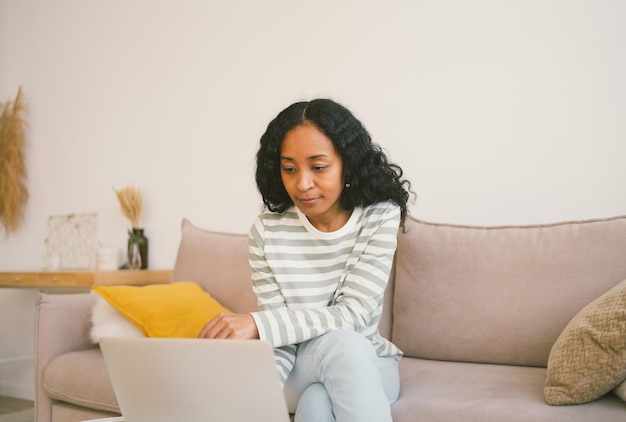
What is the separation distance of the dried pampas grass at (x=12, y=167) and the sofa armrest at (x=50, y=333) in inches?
64.2

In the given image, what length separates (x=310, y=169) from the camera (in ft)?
4.39

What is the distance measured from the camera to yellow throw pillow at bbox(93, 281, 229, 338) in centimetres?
184

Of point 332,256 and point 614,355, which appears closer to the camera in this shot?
point 614,355

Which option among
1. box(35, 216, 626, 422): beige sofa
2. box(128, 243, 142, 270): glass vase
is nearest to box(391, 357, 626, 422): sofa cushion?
box(35, 216, 626, 422): beige sofa

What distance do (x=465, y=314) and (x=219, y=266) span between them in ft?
3.04

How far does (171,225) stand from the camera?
2770mm

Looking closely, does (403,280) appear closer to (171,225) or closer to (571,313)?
(571,313)

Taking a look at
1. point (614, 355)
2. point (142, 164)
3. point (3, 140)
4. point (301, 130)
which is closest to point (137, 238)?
point (142, 164)

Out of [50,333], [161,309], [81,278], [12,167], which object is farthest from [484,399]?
[12,167]

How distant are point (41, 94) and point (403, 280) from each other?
8.30 feet

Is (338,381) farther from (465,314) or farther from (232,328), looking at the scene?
(465,314)

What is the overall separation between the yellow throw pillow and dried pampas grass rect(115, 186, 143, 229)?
87 cm

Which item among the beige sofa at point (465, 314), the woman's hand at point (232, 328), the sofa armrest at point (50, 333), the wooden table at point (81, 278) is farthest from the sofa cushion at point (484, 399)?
the wooden table at point (81, 278)

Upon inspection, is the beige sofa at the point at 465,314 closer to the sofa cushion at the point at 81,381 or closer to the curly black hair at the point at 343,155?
the sofa cushion at the point at 81,381
